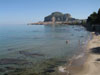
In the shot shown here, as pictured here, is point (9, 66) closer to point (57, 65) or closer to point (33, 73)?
point (33, 73)

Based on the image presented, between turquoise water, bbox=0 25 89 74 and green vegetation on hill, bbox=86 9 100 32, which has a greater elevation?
green vegetation on hill, bbox=86 9 100 32

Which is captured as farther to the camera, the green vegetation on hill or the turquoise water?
the green vegetation on hill

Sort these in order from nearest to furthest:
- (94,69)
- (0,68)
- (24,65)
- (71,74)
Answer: (71,74) → (94,69) → (0,68) → (24,65)

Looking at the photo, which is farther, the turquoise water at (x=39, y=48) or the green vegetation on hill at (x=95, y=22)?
the green vegetation on hill at (x=95, y=22)

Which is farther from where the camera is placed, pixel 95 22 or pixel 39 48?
pixel 95 22

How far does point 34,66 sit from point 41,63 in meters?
1.72

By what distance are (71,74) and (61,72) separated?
143 centimetres

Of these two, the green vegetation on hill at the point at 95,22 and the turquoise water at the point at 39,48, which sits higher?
the green vegetation on hill at the point at 95,22

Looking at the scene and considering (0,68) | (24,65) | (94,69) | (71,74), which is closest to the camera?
(71,74)

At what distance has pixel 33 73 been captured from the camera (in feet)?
61.3

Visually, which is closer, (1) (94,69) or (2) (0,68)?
(1) (94,69)

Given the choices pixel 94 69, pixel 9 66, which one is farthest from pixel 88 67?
pixel 9 66

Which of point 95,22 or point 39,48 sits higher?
point 95,22

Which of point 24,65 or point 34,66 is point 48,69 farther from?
point 24,65
